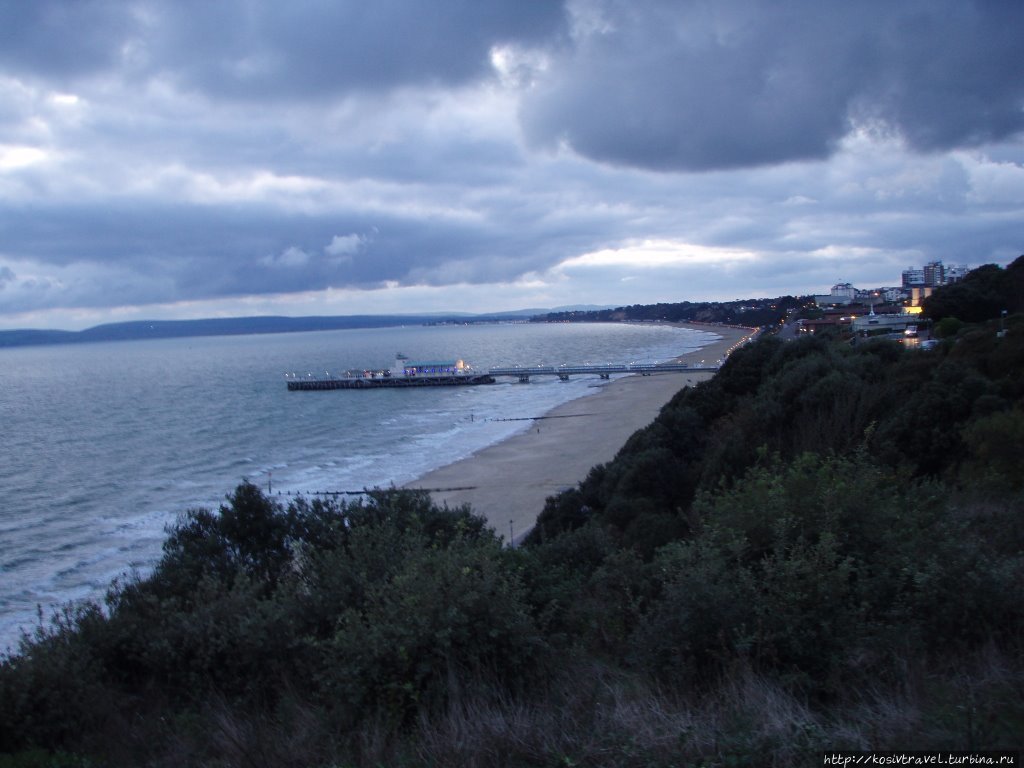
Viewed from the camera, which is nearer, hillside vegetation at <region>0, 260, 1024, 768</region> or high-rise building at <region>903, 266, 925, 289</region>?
hillside vegetation at <region>0, 260, 1024, 768</region>

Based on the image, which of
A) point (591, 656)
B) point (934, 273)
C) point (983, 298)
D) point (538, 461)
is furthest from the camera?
point (934, 273)

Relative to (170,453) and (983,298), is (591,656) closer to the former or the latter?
(170,453)

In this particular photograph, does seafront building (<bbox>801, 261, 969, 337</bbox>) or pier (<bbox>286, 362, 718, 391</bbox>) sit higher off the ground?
seafront building (<bbox>801, 261, 969, 337</bbox>)

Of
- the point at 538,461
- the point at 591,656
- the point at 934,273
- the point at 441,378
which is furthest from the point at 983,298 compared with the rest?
the point at 934,273

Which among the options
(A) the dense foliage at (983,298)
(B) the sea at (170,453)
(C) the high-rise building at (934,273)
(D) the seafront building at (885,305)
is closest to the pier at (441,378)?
(B) the sea at (170,453)

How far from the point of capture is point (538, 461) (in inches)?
1549

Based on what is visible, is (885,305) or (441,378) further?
(885,305)

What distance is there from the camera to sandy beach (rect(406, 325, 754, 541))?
29.6 metres

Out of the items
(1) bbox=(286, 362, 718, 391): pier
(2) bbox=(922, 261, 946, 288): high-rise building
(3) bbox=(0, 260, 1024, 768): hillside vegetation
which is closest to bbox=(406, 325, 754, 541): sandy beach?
(3) bbox=(0, 260, 1024, 768): hillside vegetation

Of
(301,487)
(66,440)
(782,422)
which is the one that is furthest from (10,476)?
(782,422)

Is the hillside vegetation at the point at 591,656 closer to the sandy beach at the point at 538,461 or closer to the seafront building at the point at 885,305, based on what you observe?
the sandy beach at the point at 538,461

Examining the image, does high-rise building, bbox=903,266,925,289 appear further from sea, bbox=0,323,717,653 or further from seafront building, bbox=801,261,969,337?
sea, bbox=0,323,717,653

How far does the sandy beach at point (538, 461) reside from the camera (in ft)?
97.2

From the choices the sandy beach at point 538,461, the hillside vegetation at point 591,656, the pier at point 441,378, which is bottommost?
the sandy beach at point 538,461
